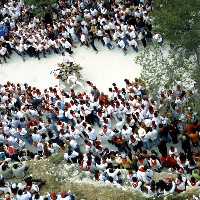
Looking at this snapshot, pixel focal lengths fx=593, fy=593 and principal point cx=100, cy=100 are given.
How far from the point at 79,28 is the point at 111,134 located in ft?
36.0

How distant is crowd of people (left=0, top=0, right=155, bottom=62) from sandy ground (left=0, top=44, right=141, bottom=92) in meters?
0.42

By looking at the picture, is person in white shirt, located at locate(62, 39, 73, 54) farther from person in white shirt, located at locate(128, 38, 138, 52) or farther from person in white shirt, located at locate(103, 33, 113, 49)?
person in white shirt, located at locate(128, 38, 138, 52)

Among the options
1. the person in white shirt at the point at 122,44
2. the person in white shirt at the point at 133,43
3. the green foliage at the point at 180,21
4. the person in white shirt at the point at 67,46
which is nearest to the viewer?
the green foliage at the point at 180,21

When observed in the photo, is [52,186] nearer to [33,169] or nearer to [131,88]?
[33,169]

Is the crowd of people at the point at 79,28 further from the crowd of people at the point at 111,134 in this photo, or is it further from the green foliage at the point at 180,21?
the green foliage at the point at 180,21

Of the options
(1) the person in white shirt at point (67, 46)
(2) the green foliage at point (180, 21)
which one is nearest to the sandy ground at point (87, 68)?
(1) the person in white shirt at point (67, 46)

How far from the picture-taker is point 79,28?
119ft

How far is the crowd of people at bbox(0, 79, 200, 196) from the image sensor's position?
23953 mm

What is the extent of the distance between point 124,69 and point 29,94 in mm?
5833

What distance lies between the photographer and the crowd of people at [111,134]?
24.0 metres

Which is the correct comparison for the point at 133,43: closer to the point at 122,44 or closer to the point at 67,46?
the point at 122,44

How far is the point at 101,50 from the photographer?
3594 centimetres

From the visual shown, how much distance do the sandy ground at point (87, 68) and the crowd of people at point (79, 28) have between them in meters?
0.42

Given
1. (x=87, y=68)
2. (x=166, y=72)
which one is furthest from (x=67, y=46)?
(x=166, y=72)
